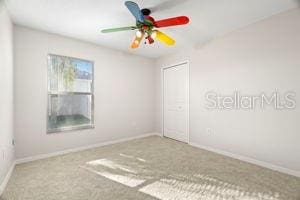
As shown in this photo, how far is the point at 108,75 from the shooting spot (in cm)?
404

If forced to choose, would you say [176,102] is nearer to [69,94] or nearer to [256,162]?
[256,162]

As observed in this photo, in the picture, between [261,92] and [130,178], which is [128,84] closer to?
[130,178]

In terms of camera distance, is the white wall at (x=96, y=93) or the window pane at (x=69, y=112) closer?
the white wall at (x=96, y=93)

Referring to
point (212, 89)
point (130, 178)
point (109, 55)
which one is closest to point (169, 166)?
point (130, 178)

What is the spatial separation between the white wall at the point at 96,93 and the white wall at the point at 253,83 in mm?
1564

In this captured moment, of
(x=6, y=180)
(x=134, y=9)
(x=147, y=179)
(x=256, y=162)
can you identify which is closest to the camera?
(x=134, y=9)

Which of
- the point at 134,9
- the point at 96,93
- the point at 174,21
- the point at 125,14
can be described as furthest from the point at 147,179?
the point at 125,14

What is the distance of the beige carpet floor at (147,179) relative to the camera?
1919 mm

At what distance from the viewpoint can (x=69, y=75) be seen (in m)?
3.44

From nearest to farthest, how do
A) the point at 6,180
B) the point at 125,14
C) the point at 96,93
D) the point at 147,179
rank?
the point at 6,180
the point at 147,179
the point at 125,14
the point at 96,93

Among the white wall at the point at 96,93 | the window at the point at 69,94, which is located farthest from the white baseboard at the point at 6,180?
the window at the point at 69,94

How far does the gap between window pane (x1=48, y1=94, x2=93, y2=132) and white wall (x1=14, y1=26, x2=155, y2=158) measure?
134 mm

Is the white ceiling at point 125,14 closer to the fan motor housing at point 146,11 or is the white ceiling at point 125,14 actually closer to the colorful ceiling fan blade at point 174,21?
the fan motor housing at point 146,11

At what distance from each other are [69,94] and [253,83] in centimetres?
359
